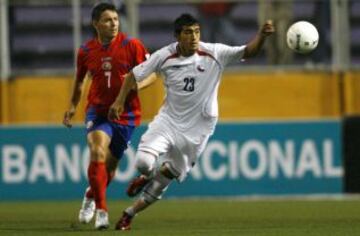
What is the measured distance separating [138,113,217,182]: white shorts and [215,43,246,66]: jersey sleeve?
0.68 m

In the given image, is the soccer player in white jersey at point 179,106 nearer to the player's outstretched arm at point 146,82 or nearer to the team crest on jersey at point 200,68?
the team crest on jersey at point 200,68

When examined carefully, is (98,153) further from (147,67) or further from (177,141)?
(147,67)

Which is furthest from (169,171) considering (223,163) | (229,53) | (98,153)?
(223,163)

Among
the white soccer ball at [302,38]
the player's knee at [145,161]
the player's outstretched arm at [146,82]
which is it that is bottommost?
the player's knee at [145,161]

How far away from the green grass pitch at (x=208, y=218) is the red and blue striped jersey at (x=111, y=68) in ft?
4.11

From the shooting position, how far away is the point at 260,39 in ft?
39.8

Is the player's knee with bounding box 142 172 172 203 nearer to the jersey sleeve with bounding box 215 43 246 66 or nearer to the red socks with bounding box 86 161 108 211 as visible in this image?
the red socks with bounding box 86 161 108 211

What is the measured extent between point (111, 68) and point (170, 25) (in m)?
8.20

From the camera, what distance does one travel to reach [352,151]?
1988 centimetres

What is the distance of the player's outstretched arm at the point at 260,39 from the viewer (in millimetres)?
11914

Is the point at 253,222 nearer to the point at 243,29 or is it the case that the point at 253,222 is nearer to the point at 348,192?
the point at 348,192

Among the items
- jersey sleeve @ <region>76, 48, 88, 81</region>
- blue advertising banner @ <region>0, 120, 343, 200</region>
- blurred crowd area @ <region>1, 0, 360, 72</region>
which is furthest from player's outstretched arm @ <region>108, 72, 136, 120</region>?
blurred crowd area @ <region>1, 0, 360, 72</region>

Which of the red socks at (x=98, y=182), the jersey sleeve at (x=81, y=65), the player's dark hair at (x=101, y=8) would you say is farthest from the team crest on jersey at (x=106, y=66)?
the red socks at (x=98, y=182)

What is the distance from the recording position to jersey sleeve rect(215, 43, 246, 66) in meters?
12.6
